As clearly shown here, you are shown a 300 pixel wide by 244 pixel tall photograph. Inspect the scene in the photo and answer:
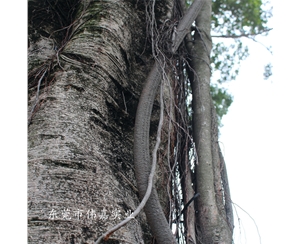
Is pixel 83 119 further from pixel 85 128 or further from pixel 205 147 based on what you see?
pixel 205 147

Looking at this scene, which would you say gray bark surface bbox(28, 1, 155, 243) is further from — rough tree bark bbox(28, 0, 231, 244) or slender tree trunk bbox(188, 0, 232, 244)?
slender tree trunk bbox(188, 0, 232, 244)

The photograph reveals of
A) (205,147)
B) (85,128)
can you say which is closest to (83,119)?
(85,128)

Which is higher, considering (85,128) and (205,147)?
(205,147)

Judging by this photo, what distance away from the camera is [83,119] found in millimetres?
1401

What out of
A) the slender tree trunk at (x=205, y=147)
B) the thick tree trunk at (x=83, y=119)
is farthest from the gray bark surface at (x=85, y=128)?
the slender tree trunk at (x=205, y=147)

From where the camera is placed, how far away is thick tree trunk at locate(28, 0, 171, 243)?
1.14 metres

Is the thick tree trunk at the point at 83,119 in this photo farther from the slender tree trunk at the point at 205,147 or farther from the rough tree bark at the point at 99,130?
the slender tree trunk at the point at 205,147

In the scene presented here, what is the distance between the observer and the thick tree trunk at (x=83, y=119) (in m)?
1.14

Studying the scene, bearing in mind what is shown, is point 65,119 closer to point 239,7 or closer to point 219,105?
point 219,105

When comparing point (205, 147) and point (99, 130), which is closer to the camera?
point (99, 130)

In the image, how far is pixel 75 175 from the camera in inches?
48.4

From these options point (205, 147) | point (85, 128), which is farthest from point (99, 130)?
point (205, 147)

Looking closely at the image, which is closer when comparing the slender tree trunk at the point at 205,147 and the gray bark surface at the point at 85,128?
the gray bark surface at the point at 85,128

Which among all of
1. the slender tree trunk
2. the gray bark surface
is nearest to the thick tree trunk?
the gray bark surface
